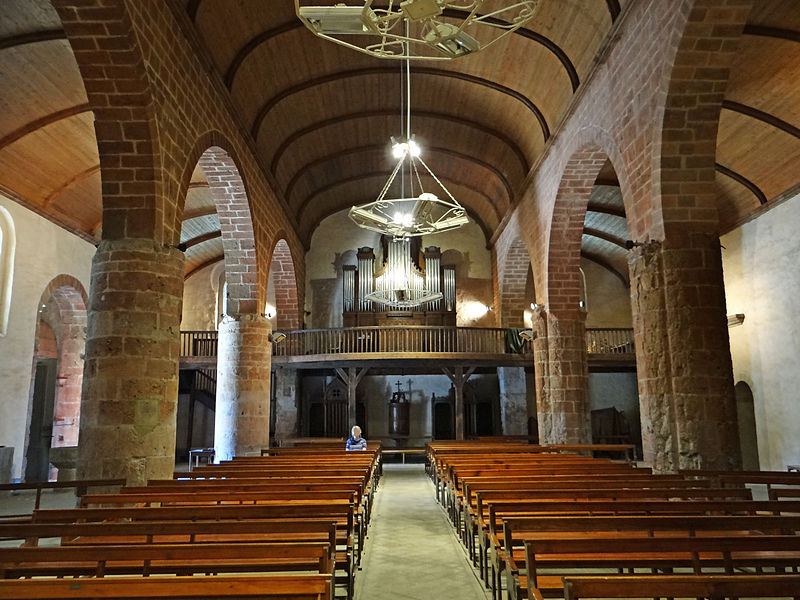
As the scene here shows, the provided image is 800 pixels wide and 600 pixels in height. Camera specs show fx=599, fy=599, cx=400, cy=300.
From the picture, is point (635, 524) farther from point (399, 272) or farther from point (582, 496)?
point (399, 272)

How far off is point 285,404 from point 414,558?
39.5 ft

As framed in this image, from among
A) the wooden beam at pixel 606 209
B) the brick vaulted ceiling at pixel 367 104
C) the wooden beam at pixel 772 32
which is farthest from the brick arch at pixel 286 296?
the wooden beam at pixel 772 32

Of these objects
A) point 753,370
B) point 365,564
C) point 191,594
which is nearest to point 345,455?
point 365,564

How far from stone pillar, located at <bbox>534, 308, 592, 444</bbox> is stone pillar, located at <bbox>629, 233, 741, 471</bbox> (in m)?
5.04

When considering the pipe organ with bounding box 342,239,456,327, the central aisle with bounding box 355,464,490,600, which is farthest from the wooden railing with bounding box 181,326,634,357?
the central aisle with bounding box 355,464,490,600

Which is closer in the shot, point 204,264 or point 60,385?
point 60,385

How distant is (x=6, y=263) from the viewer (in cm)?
1244

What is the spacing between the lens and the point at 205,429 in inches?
773

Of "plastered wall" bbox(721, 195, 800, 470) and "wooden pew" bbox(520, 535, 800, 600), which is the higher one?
"plastered wall" bbox(721, 195, 800, 470)

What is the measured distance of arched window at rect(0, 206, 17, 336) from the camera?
12.3m

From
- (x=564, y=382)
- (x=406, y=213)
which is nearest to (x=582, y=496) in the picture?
(x=406, y=213)

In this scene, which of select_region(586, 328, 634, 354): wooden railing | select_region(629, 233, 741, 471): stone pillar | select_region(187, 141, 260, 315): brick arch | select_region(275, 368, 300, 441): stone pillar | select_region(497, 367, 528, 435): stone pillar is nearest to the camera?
select_region(629, 233, 741, 471): stone pillar

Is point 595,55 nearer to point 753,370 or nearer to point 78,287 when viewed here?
point 753,370

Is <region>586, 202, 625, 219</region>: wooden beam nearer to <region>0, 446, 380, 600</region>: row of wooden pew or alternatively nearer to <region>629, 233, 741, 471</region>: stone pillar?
<region>629, 233, 741, 471</region>: stone pillar
